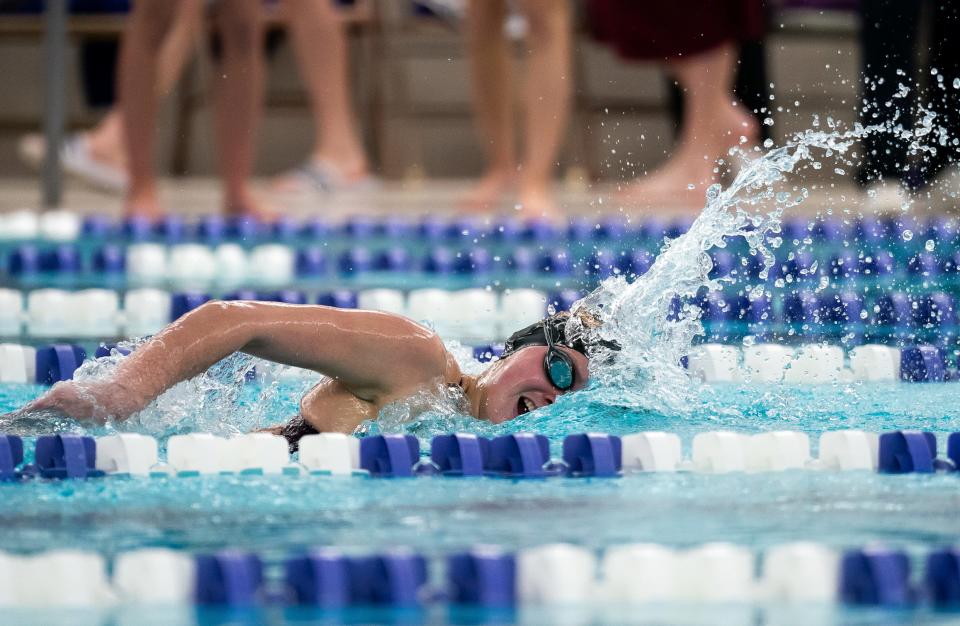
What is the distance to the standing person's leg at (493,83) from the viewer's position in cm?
586

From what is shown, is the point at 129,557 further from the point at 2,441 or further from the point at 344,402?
the point at 344,402

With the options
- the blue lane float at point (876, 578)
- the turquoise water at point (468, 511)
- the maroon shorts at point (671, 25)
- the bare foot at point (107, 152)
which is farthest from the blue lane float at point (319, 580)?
the bare foot at point (107, 152)

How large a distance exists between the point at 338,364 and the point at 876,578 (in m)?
1.15

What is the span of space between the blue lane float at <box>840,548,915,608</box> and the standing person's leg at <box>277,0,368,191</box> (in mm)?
4189

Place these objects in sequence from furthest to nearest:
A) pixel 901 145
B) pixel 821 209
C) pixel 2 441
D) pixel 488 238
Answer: pixel 901 145, pixel 821 209, pixel 488 238, pixel 2 441

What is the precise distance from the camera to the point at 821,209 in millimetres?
6391

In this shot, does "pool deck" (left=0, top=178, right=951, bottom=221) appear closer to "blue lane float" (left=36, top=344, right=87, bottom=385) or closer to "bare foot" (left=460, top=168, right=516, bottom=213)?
"bare foot" (left=460, top=168, right=516, bottom=213)

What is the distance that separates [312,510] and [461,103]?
6.01 metres

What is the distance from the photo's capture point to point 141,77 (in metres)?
5.54

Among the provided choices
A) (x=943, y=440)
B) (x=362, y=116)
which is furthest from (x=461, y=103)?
(x=943, y=440)

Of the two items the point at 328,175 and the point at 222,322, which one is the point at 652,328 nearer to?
the point at 222,322

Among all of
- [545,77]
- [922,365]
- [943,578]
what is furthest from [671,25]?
[943,578]

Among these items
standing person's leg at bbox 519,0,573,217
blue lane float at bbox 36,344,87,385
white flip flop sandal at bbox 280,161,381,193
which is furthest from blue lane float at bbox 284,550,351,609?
white flip flop sandal at bbox 280,161,381,193

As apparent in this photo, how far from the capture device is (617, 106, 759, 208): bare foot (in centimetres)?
598
